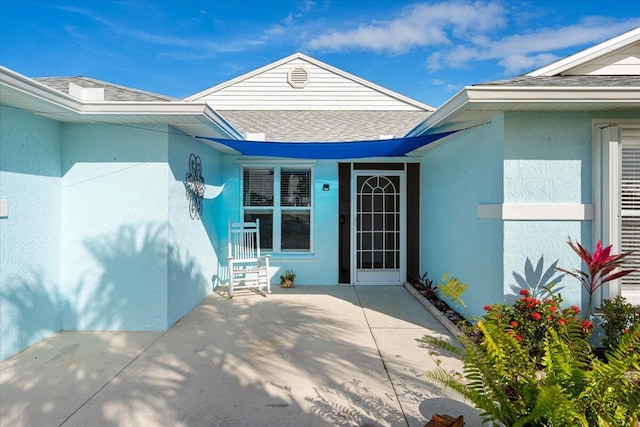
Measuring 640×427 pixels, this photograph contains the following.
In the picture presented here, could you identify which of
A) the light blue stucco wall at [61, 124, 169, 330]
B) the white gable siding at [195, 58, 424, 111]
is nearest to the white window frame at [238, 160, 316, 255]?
the light blue stucco wall at [61, 124, 169, 330]

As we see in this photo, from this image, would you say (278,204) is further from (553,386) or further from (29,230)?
(553,386)

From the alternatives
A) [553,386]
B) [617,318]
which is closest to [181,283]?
[553,386]

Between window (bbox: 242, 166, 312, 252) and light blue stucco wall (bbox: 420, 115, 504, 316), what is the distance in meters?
2.48

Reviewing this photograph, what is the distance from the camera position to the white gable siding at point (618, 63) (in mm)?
4555

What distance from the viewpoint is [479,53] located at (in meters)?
9.41

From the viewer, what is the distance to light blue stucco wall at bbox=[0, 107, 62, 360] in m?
3.62

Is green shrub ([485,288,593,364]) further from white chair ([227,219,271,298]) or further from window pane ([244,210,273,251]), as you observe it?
window pane ([244,210,273,251])

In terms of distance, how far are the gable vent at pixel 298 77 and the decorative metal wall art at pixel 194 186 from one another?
463 cm

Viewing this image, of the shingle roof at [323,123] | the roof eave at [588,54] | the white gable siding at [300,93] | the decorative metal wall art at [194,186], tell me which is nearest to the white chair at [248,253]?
the decorative metal wall art at [194,186]

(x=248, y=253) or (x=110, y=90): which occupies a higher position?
(x=110, y=90)

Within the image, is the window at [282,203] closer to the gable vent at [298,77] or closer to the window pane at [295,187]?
the window pane at [295,187]

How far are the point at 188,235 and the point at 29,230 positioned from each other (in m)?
1.85

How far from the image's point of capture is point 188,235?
17.0 ft

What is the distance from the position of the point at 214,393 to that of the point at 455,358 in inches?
98.5
